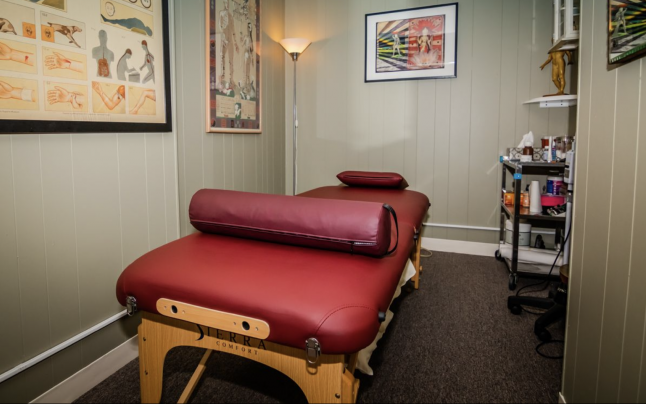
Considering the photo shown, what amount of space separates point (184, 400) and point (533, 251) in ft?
7.91

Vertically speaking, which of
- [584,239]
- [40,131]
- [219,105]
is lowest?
[584,239]

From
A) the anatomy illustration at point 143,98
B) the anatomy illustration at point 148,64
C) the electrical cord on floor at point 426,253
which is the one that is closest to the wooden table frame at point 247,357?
the anatomy illustration at point 143,98

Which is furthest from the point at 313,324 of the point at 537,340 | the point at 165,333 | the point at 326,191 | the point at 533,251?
the point at 533,251

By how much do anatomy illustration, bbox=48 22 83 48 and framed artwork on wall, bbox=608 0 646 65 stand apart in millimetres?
1735

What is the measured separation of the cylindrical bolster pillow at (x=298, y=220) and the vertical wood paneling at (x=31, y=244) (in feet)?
1.68

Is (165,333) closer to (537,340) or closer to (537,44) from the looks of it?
(537,340)

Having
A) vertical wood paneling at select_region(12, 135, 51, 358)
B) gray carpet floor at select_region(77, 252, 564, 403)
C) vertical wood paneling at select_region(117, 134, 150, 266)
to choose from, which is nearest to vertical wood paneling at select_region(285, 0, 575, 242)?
gray carpet floor at select_region(77, 252, 564, 403)

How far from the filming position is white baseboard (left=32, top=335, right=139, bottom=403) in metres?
1.39

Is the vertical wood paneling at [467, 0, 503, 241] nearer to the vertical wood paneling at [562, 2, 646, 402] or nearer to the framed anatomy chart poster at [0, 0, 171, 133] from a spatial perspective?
the vertical wood paneling at [562, 2, 646, 402]

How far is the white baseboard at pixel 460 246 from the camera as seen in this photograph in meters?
3.25

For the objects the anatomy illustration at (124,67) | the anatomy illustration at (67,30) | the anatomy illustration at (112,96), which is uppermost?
the anatomy illustration at (67,30)

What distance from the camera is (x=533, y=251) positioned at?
8.88 feet

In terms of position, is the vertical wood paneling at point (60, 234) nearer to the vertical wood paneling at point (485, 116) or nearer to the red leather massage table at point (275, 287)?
the red leather massage table at point (275, 287)

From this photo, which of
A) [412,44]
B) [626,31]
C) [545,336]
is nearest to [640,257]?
[626,31]
